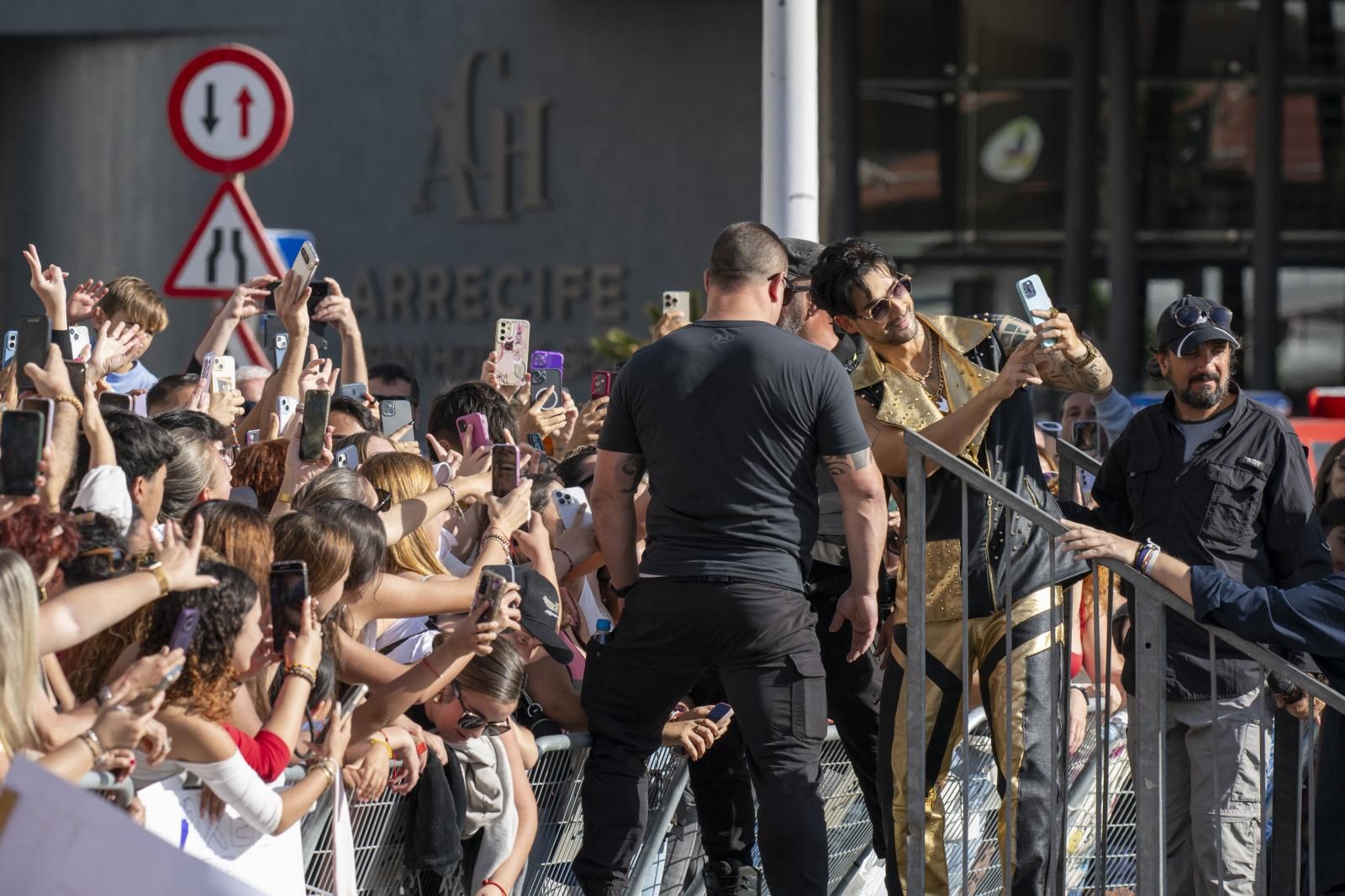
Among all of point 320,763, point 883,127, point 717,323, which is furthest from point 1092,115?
point 320,763

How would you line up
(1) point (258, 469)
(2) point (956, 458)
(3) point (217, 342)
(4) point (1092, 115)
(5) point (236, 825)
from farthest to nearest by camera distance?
(4) point (1092, 115)
(3) point (217, 342)
(1) point (258, 469)
(2) point (956, 458)
(5) point (236, 825)

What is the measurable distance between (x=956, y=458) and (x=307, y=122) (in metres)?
12.9

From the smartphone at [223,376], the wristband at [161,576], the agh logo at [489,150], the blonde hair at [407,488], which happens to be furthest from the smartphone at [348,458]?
the agh logo at [489,150]

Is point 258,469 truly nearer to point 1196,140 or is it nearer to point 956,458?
point 956,458

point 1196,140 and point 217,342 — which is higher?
point 1196,140

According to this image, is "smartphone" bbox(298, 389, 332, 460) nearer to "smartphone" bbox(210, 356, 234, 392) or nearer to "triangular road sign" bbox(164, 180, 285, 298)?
"smartphone" bbox(210, 356, 234, 392)

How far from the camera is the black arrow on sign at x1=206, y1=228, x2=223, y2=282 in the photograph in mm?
8469

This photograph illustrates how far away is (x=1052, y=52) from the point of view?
1705 centimetres

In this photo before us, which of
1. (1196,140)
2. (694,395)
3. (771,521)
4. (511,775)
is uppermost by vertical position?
(1196,140)

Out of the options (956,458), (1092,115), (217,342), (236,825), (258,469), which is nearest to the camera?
(236,825)

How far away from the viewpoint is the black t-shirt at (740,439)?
199 inches

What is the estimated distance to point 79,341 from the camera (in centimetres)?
643

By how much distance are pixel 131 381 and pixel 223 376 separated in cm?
136

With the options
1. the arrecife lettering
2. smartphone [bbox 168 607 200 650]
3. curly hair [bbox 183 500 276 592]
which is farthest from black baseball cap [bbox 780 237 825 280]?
the arrecife lettering
